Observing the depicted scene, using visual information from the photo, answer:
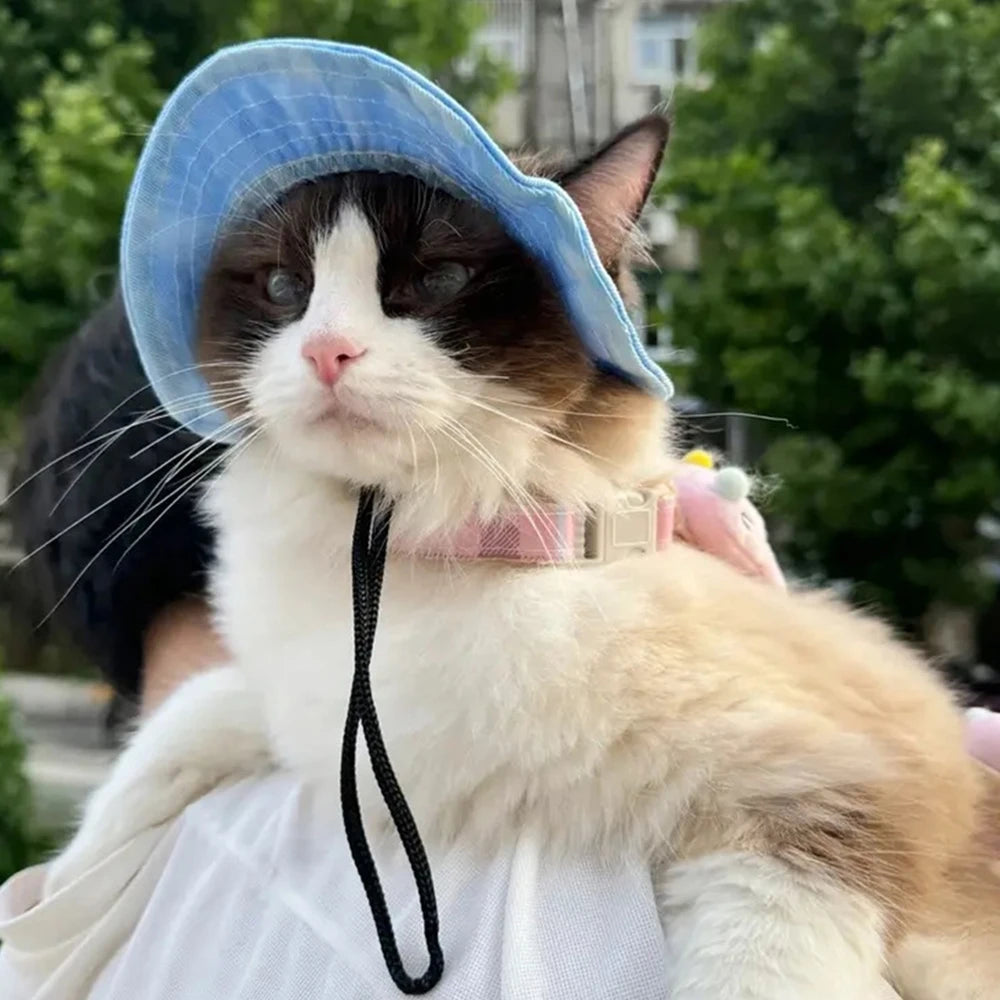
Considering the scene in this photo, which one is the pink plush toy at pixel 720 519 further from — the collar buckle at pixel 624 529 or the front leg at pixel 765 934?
the front leg at pixel 765 934

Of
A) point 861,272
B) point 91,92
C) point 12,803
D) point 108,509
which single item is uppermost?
point 91,92

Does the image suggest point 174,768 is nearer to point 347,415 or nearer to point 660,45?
point 347,415

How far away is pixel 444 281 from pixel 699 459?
1.08ft

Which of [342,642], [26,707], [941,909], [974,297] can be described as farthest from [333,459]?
[26,707]

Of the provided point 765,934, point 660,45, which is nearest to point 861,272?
point 660,45

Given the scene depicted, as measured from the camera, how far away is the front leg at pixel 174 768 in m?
0.75

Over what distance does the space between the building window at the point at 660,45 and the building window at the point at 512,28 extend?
9.7 inches

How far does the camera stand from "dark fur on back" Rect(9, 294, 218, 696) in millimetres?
939

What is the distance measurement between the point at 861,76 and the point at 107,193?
4.44ft

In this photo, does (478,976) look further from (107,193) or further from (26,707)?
(26,707)

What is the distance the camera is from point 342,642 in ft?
2.22

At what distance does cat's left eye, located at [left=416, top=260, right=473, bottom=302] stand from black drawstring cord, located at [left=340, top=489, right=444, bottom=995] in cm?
15

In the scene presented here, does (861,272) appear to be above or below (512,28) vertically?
below

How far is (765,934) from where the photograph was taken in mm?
541
